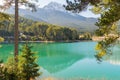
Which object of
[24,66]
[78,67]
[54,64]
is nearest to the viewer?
[24,66]

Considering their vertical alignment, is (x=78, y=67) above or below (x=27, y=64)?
below

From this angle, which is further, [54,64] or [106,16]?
[54,64]

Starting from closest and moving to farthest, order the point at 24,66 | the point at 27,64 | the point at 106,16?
the point at 106,16 < the point at 24,66 < the point at 27,64

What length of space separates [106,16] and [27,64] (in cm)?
458

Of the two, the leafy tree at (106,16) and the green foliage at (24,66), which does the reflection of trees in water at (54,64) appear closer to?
the green foliage at (24,66)

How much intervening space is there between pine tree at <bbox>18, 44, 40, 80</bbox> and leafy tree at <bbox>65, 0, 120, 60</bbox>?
328cm

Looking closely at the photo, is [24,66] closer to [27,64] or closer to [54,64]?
[27,64]

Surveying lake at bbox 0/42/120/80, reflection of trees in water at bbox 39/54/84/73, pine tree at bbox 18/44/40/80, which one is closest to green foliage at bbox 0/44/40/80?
pine tree at bbox 18/44/40/80

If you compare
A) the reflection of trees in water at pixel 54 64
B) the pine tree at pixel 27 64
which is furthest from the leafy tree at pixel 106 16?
the reflection of trees in water at pixel 54 64

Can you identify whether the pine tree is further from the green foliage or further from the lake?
the lake

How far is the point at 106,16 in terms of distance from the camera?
472 inches

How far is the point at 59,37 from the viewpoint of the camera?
150m

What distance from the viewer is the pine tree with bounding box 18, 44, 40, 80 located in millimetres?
13000

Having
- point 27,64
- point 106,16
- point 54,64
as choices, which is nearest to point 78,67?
point 54,64
